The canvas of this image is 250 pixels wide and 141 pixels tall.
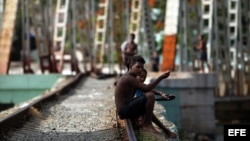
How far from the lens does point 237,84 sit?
99.5 feet

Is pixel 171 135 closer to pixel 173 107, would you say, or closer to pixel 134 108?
pixel 134 108

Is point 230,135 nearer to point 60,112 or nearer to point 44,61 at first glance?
point 60,112

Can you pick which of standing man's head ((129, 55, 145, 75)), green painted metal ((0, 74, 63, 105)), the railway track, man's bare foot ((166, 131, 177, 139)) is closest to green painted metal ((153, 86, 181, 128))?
the railway track

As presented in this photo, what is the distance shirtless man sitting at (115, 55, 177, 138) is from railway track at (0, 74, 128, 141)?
0.42m

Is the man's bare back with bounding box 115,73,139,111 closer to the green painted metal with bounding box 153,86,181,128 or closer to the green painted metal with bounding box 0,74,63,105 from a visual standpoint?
the green painted metal with bounding box 153,86,181,128

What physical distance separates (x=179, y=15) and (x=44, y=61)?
23.0 ft

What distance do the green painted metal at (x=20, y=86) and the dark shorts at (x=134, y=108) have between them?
48.6ft

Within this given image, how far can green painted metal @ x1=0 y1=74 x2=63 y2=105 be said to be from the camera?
26.0 meters

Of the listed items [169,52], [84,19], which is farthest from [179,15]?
[84,19]

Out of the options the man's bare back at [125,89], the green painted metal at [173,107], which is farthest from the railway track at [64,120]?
the green painted metal at [173,107]

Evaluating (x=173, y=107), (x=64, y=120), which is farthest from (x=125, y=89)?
(x=173, y=107)

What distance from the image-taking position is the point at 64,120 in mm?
14852

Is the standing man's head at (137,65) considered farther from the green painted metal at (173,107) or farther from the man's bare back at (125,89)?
the green painted metal at (173,107)

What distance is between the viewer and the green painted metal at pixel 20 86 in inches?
1024
